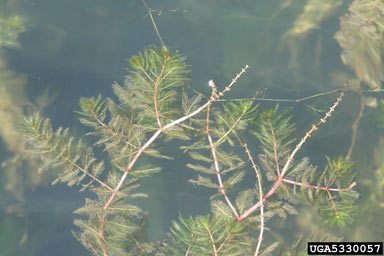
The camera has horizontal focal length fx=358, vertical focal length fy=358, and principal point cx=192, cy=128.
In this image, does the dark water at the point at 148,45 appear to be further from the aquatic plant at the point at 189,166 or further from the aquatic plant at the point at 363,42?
the aquatic plant at the point at 189,166

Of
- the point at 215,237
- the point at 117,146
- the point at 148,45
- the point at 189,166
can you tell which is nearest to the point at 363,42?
the point at 148,45

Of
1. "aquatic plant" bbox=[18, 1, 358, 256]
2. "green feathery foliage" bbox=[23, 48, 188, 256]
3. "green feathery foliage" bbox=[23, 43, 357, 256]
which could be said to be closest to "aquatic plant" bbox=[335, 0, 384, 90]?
"aquatic plant" bbox=[18, 1, 358, 256]

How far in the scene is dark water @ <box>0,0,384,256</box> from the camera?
3.68m

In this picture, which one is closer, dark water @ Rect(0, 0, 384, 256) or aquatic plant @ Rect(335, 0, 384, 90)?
aquatic plant @ Rect(335, 0, 384, 90)

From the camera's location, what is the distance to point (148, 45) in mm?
3684

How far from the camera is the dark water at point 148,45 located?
368 cm

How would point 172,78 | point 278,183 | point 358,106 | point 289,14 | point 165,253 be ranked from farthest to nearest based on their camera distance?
1. point 289,14
2. point 358,106
3. point 165,253
4. point 278,183
5. point 172,78

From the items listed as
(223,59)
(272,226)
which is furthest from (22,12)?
(272,226)

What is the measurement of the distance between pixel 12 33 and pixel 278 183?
3.09 meters

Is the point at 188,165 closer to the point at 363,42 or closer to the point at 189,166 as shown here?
the point at 189,166

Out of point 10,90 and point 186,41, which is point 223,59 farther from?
point 10,90

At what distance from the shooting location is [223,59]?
12.2 ft

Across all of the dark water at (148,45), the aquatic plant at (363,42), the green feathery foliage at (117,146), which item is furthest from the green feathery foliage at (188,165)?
the aquatic plant at (363,42)

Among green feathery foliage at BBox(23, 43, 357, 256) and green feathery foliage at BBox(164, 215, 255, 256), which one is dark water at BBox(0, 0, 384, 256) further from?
green feathery foliage at BBox(164, 215, 255, 256)
